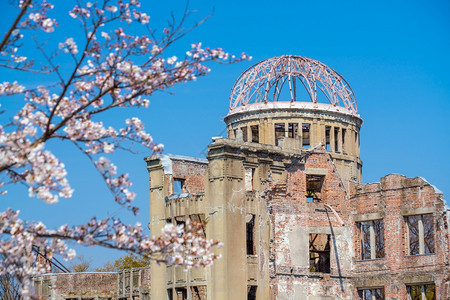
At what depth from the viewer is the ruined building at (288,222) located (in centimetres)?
3647

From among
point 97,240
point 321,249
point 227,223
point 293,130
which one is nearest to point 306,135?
point 293,130

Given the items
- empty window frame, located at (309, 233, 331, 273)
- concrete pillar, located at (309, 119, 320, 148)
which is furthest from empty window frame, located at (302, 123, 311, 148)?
empty window frame, located at (309, 233, 331, 273)

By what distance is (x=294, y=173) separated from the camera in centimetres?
3906

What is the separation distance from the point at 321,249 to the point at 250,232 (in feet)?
16.9

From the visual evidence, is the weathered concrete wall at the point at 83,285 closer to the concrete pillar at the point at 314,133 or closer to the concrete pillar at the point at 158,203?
the concrete pillar at the point at 158,203

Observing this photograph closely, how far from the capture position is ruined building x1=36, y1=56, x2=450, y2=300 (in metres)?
36.5

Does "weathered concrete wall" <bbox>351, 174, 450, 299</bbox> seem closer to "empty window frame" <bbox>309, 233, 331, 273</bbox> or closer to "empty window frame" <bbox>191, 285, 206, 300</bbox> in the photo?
"empty window frame" <bbox>309, 233, 331, 273</bbox>

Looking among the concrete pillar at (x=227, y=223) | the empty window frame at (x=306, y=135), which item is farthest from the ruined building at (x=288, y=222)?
the empty window frame at (x=306, y=135)

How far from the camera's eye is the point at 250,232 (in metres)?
38.2

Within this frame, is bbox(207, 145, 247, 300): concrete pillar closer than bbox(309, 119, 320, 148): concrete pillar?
Yes

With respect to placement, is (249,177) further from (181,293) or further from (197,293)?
(181,293)

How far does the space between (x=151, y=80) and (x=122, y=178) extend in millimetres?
1725

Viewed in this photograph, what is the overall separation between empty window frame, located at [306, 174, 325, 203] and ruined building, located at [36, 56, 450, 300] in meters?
0.06

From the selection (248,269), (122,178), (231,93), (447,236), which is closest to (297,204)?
(248,269)
